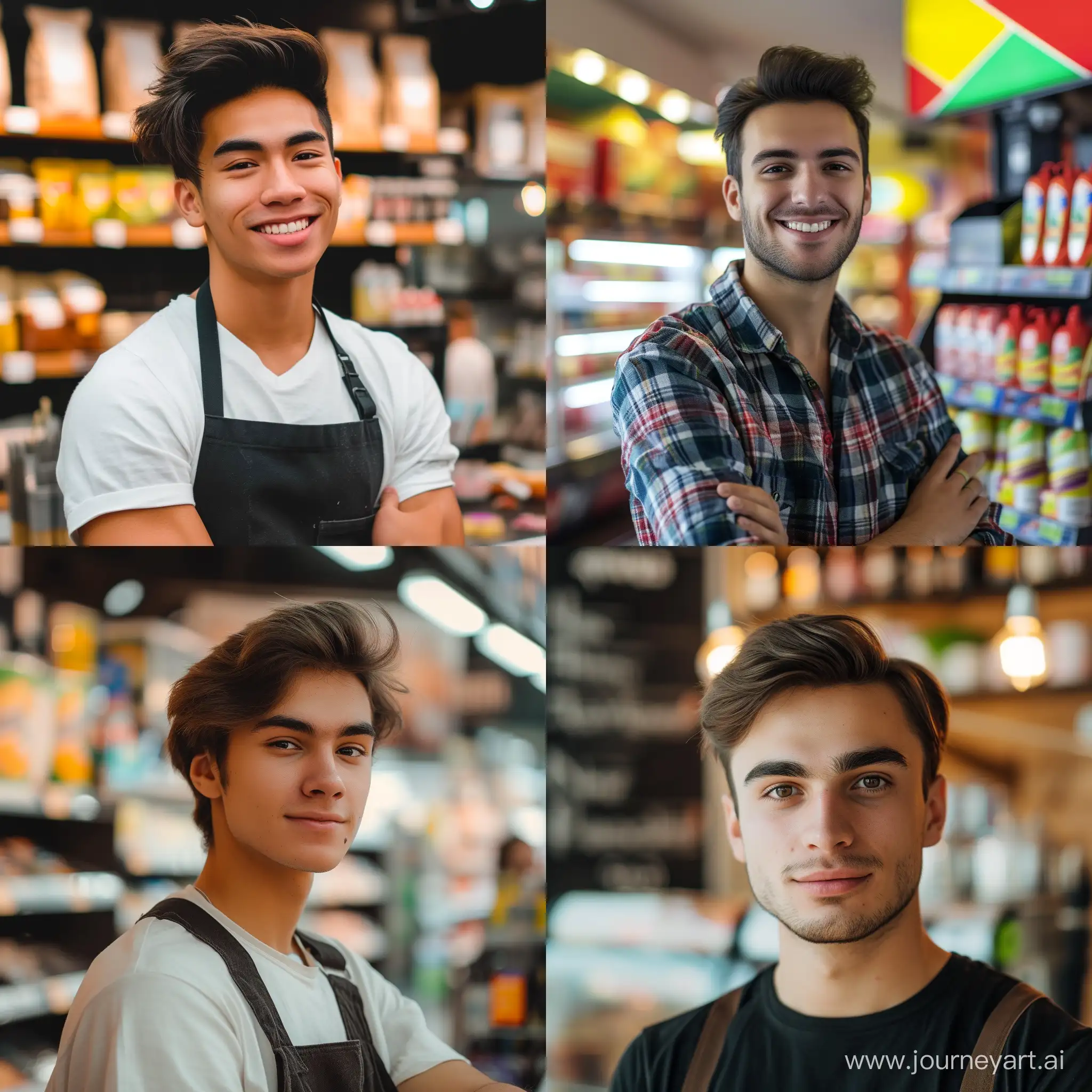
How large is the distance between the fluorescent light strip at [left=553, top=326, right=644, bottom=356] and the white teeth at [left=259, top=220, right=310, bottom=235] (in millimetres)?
2548

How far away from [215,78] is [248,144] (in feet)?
0.50

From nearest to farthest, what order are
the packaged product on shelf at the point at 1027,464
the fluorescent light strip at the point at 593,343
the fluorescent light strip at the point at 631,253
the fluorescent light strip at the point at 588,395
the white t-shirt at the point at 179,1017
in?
the white t-shirt at the point at 179,1017
the packaged product on shelf at the point at 1027,464
the fluorescent light strip at the point at 588,395
the fluorescent light strip at the point at 593,343
the fluorescent light strip at the point at 631,253

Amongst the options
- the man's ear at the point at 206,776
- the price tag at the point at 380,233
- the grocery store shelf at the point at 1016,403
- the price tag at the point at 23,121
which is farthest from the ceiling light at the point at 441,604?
the grocery store shelf at the point at 1016,403

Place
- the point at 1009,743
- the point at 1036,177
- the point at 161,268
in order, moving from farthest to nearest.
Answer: the point at 1009,743
the point at 1036,177
the point at 161,268

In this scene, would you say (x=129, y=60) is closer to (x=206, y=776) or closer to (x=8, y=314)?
(x=8, y=314)

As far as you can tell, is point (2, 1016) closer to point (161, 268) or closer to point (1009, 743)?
point (161, 268)

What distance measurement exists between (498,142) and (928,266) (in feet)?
5.61

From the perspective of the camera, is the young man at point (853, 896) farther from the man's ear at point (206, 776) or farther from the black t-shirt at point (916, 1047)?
the man's ear at point (206, 776)

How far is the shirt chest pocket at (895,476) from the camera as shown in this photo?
2.11 m

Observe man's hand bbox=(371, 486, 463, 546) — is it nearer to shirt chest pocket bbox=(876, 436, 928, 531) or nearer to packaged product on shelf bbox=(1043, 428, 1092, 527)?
shirt chest pocket bbox=(876, 436, 928, 531)

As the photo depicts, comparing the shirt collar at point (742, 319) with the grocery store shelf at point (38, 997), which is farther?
the grocery store shelf at point (38, 997)

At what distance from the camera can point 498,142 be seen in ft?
7.57

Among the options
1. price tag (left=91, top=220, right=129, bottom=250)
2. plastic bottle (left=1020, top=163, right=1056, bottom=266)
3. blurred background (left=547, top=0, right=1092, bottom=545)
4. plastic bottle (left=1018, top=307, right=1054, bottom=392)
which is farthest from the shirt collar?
plastic bottle (left=1018, top=307, right=1054, bottom=392)

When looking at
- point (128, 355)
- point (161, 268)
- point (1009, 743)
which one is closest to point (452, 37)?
point (161, 268)
